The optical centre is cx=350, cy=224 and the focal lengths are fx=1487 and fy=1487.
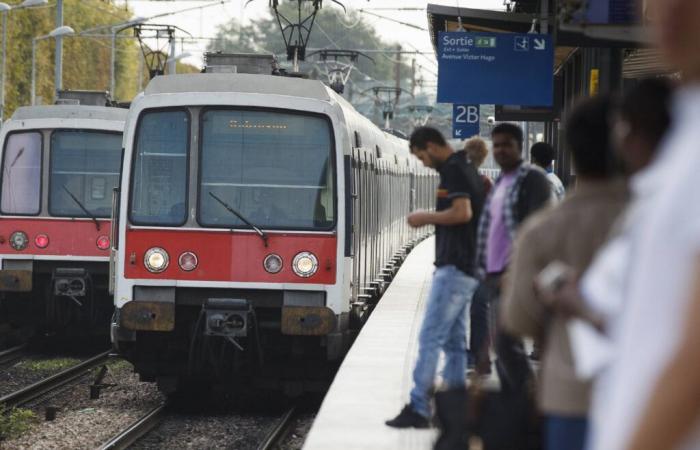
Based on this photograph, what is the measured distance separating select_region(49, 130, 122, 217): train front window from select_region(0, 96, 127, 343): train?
11mm

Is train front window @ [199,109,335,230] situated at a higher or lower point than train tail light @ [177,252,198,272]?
higher

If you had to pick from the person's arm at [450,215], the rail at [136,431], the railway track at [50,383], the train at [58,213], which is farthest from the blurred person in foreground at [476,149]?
the train at [58,213]

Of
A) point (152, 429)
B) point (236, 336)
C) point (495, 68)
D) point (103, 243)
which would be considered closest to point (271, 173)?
point (236, 336)

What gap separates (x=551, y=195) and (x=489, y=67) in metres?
10.7

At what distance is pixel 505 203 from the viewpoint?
6898mm

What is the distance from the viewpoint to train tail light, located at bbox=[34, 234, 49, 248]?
16.7 meters

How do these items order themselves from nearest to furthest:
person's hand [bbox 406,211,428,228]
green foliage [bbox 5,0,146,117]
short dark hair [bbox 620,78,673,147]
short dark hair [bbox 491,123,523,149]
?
short dark hair [bbox 620,78,673,147], short dark hair [bbox 491,123,523,149], person's hand [bbox 406,211,428,228], green foliage [bbox 5,0,146,117]

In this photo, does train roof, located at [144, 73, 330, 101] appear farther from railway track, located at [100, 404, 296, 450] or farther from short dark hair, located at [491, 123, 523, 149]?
short dark hair, located at [491, 123, 523, 149]

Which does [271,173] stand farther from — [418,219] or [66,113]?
[66,113]

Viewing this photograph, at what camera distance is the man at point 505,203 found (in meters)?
6.87

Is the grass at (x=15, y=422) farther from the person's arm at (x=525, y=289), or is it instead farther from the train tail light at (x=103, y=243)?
the person's arm at (x=525, y=289)

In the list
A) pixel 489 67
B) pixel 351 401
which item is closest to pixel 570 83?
pixel 489 67

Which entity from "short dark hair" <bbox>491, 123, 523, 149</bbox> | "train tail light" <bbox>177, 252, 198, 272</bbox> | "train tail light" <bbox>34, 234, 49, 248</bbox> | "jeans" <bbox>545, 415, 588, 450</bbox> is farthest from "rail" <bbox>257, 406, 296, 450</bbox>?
"jeans" <bbox>545, 415, 588, 450</bbox>

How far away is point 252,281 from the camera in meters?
12.2
